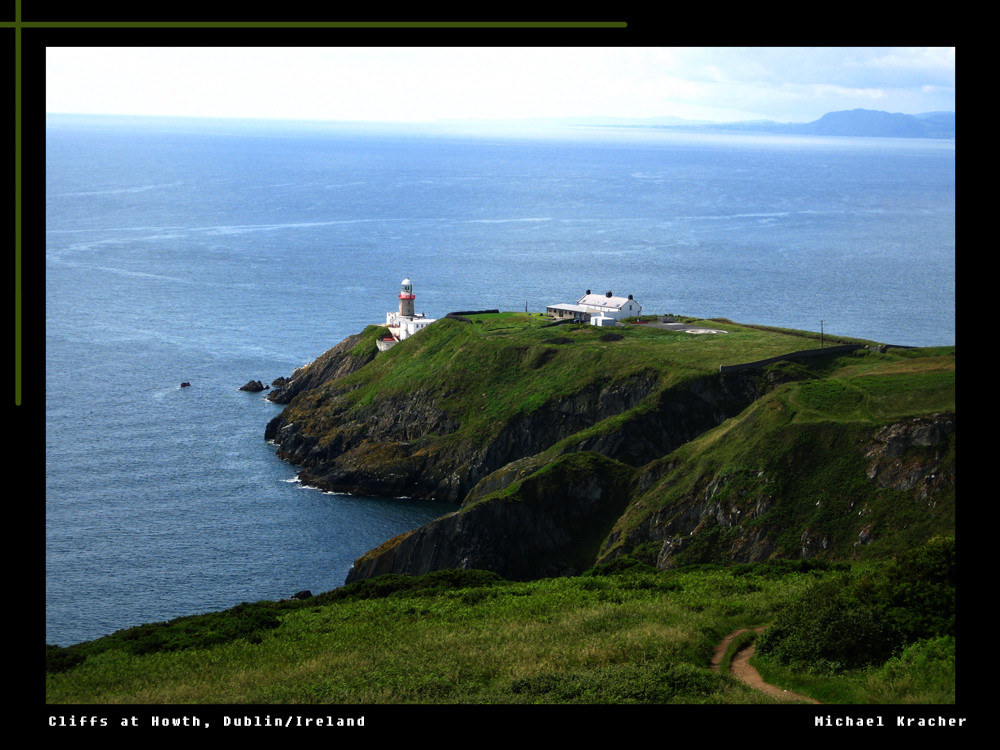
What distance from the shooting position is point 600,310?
110375mm

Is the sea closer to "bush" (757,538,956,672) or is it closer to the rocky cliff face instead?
the rocky cliff face

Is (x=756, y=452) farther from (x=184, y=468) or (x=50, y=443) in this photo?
(x=50, y=443)

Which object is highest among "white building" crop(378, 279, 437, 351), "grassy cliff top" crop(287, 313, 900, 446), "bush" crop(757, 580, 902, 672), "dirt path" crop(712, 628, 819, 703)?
"white building" crop(378, 279, 437, 351)

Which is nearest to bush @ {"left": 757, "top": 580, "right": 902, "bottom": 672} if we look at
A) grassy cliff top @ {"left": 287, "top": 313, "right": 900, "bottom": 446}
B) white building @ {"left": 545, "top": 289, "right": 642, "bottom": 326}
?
grassy cliff top @ {"left": 287, "top": 313, "right": 900, "bottom": 446}

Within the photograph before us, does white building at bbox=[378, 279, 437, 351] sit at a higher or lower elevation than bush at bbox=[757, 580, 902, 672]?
higher

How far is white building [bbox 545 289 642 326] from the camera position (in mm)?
108812

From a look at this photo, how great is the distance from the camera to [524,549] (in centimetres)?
7125

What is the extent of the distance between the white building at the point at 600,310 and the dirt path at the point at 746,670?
7641cm

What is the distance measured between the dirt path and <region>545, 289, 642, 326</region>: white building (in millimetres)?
76411

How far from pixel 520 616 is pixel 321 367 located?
266ft

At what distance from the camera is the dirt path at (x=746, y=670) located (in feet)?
82.9

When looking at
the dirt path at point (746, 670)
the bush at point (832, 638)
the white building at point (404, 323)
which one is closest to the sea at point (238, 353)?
the bush at point (832, 638)

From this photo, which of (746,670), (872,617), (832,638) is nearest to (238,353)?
(746,670)
